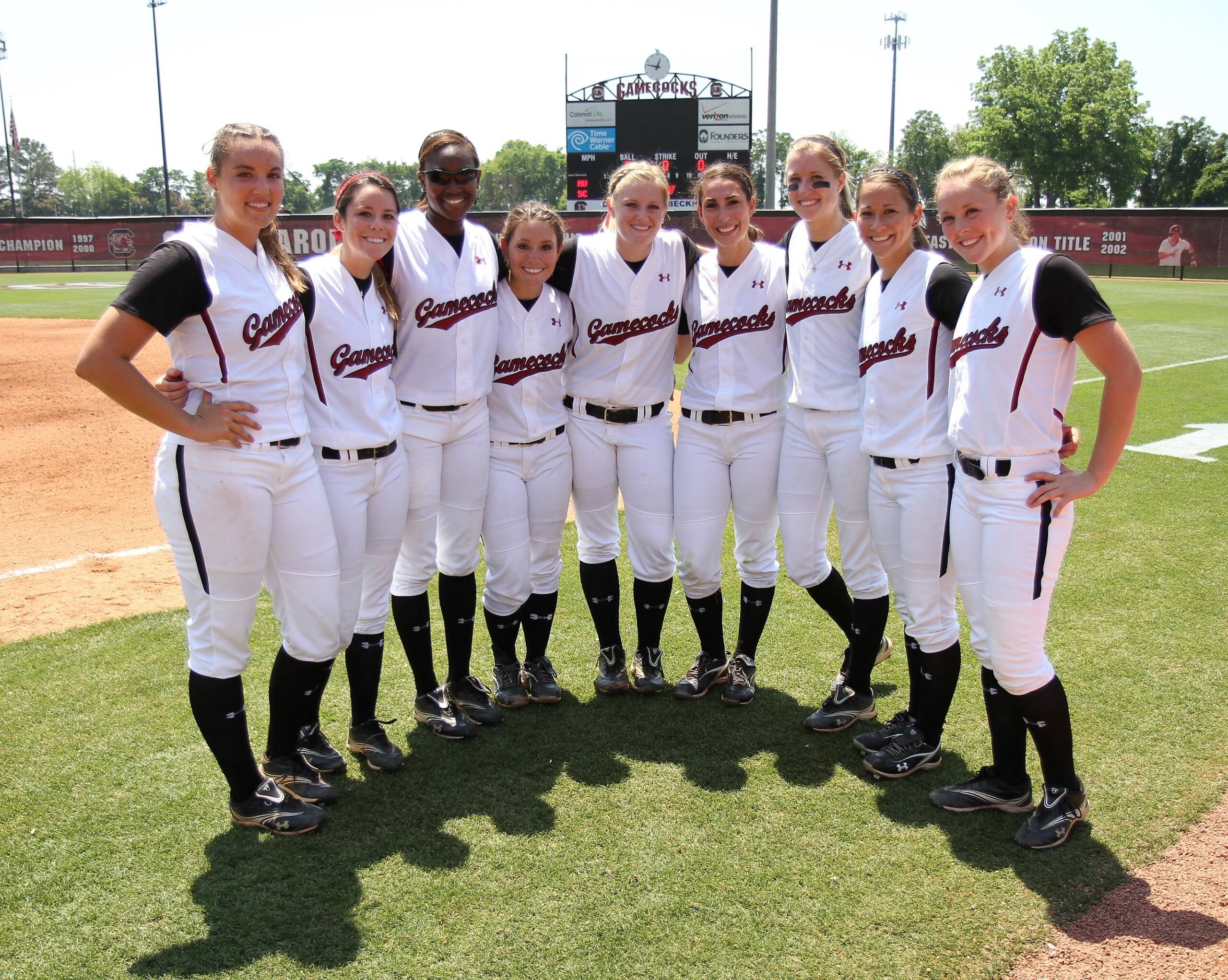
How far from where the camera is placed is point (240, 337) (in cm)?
261

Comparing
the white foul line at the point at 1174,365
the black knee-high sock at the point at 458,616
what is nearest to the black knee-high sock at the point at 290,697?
the black knee-high sock at the point at 458,616

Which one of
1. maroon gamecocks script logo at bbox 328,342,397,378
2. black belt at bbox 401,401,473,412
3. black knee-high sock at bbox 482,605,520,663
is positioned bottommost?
black knee-high sock at bbox 482,605,520,663

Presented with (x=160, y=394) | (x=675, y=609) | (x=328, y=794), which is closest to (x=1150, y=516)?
(x=675, y=609)

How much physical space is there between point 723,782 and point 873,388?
137 centimetres

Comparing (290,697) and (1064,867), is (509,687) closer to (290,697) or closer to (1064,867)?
(290,697)

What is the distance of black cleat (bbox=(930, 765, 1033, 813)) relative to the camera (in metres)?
2.91

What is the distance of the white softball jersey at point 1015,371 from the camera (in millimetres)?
2566

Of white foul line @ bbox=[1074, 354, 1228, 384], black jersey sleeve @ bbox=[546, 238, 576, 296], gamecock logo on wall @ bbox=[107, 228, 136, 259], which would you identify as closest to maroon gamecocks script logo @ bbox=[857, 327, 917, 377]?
black jersey sleeve @ bbox=[546, 238, 576, 296]

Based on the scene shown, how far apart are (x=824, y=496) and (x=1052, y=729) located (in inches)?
44.3

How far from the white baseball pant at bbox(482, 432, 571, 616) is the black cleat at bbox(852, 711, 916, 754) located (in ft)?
4.22

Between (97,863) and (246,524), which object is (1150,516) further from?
(97,863)

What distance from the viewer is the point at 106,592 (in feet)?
15.9

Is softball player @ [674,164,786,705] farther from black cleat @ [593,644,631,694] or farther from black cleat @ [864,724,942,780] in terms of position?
black cleat @ [864,724,942,780]

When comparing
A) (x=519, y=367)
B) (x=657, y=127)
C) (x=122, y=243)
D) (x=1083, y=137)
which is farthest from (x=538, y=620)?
(x=1083, y=137)
